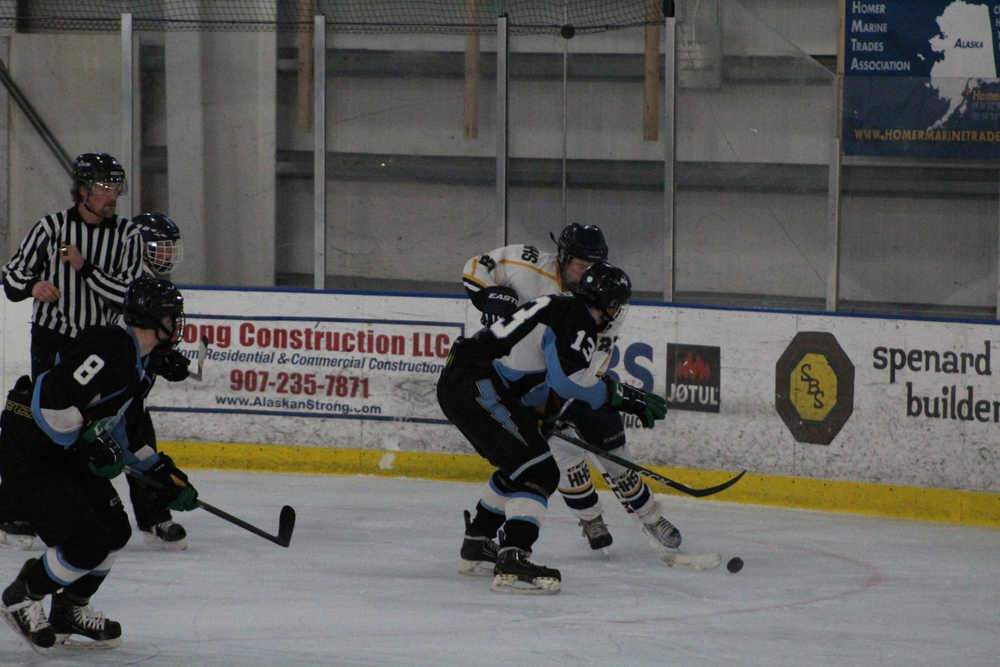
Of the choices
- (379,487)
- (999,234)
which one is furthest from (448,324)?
(999,234)

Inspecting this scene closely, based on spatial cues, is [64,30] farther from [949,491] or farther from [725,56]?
[949,491]

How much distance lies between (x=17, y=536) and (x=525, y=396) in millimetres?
1787

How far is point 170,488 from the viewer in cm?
382

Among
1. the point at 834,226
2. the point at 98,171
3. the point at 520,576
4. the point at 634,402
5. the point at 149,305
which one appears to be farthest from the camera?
the point at 834,226

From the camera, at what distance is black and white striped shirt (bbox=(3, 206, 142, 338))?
5051 mm

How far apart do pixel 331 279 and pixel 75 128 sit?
1.79 meters

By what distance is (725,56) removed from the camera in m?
6.65

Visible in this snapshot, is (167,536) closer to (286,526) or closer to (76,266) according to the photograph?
(286,526)

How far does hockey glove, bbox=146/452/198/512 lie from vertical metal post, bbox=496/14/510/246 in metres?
Answer: 3.23

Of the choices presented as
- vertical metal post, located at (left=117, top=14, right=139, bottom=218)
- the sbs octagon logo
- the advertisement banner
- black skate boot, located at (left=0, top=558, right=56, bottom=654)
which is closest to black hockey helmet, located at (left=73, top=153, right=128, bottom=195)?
black skate boot, located at (left=0, top=558, right=56, bottom=654)

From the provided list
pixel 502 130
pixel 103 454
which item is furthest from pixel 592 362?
pixel 502 130

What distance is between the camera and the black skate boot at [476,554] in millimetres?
4637

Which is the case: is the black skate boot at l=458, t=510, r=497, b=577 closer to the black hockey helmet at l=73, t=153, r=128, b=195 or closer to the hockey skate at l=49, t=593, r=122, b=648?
the hockey skate at l=49, t=593, r=122, b=648

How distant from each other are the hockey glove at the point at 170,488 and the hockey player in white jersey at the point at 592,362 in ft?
4.53
